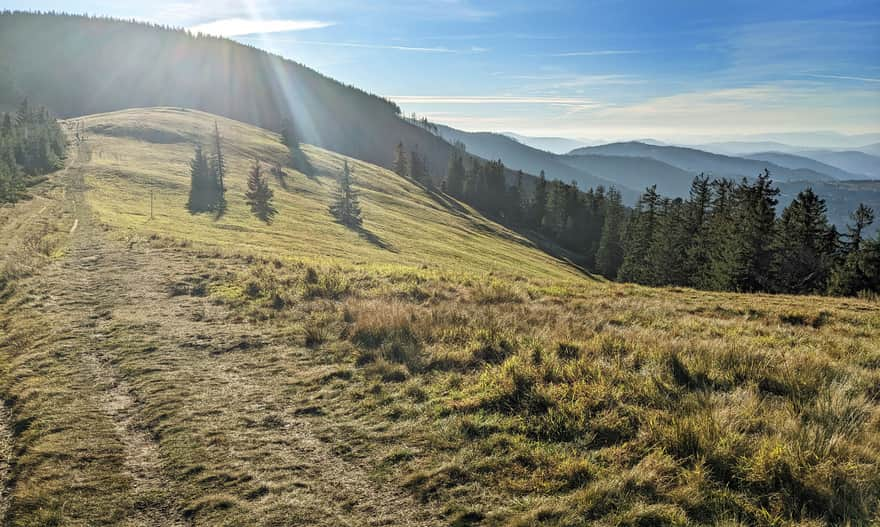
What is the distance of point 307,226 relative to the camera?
51.8 m

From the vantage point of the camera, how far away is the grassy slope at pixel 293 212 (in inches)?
1424

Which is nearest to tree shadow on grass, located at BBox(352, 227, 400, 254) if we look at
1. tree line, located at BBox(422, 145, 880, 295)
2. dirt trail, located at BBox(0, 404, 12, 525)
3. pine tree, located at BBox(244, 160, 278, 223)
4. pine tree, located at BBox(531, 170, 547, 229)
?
pine tree, located at BBox(244, 160, 278, 223)

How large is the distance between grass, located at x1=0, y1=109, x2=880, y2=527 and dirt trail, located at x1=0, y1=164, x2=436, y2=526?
4 centimetres

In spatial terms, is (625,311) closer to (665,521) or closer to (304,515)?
(665,521)

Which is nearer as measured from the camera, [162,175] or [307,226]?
[307,226]

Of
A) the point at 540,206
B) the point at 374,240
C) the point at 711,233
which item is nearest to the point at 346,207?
the point at 374,240

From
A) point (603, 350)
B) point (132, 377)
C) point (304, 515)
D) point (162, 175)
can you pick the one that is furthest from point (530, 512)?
point (162, 175)

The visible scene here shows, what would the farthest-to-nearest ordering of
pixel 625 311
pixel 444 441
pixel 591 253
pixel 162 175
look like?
pixel 591 253
pixel 162 175
pixel 625 311
pixel 444 441

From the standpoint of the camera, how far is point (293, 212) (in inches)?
2302

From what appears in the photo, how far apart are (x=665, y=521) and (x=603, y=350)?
17.5 feet

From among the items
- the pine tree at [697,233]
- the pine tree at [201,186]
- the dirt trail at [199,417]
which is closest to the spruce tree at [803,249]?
the pine tree at [697,233]

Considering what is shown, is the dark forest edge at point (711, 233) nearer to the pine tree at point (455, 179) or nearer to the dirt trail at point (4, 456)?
the dirt trail at point (4, 456)

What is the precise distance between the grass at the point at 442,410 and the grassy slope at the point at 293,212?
518 inches

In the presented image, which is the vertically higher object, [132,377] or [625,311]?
[625,311]
